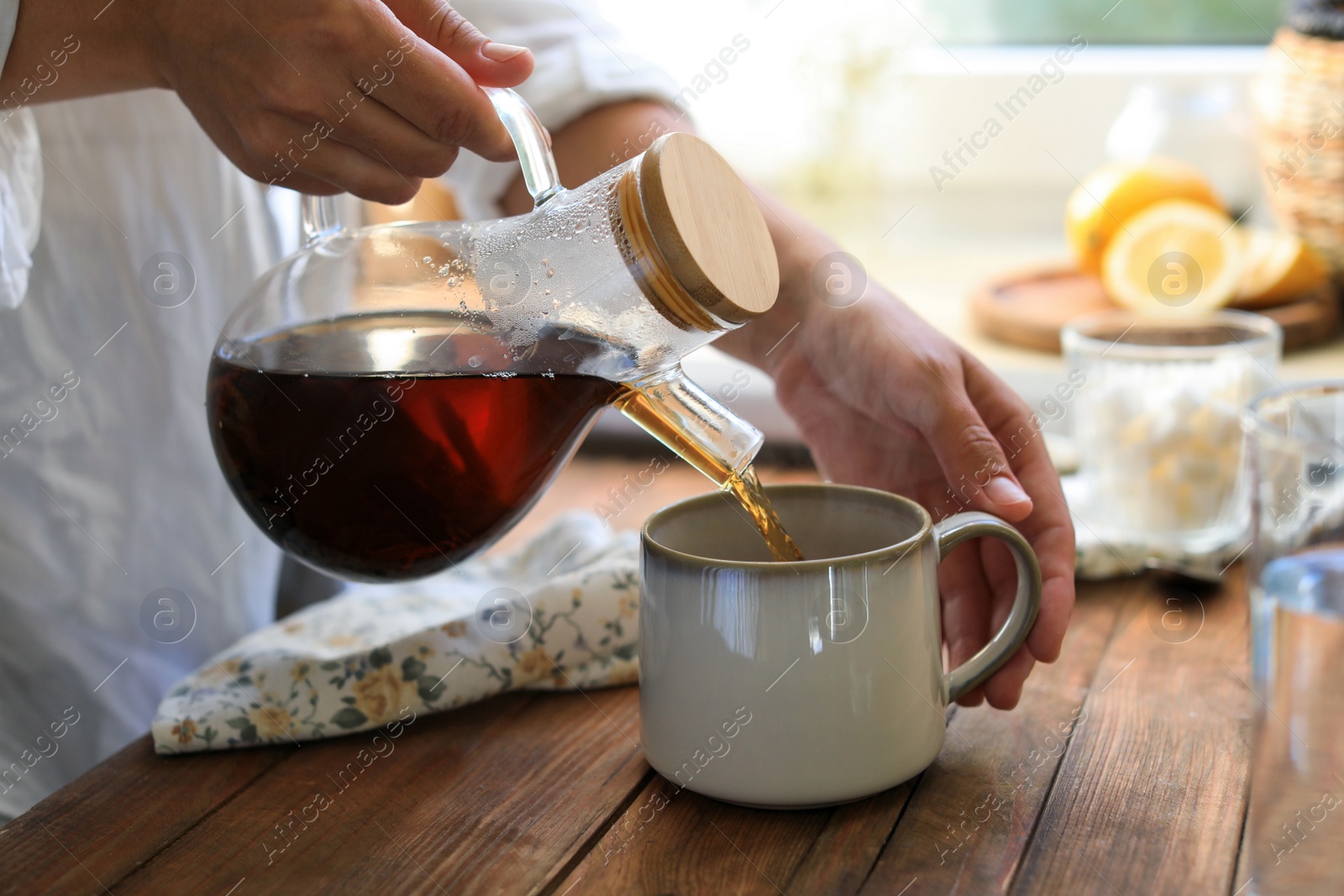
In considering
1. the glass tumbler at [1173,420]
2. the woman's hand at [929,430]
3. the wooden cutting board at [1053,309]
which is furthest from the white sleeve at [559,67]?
the wooden cutting board at [1053,309]

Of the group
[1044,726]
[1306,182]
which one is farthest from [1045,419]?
[1044,726]

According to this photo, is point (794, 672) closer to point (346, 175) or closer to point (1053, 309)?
point (346, 175)

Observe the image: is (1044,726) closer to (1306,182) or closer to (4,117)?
(4,117)

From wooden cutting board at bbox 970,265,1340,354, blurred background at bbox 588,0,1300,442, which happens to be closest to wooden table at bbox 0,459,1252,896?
wooden cutting board at bbox 970,265,1340,354

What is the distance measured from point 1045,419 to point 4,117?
0.88 metres

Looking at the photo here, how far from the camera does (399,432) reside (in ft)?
1.75

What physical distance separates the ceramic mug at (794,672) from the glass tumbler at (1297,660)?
5.3 inches

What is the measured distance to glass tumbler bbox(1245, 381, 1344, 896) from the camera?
409mm

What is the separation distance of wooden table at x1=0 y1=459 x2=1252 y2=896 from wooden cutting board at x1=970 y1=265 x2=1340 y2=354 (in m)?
0.64

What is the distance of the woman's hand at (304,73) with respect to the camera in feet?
1.62


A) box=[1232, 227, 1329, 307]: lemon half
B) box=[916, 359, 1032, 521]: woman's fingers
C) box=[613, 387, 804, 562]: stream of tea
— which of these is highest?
box=[613, 387, 804, 562]: stream of tea

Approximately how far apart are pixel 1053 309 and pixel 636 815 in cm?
92

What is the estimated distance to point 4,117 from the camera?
0.67 metres

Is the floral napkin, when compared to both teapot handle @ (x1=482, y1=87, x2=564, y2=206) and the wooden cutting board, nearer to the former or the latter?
teapot handle @ (x1=482, y1=87, x2=564, y2=206)
